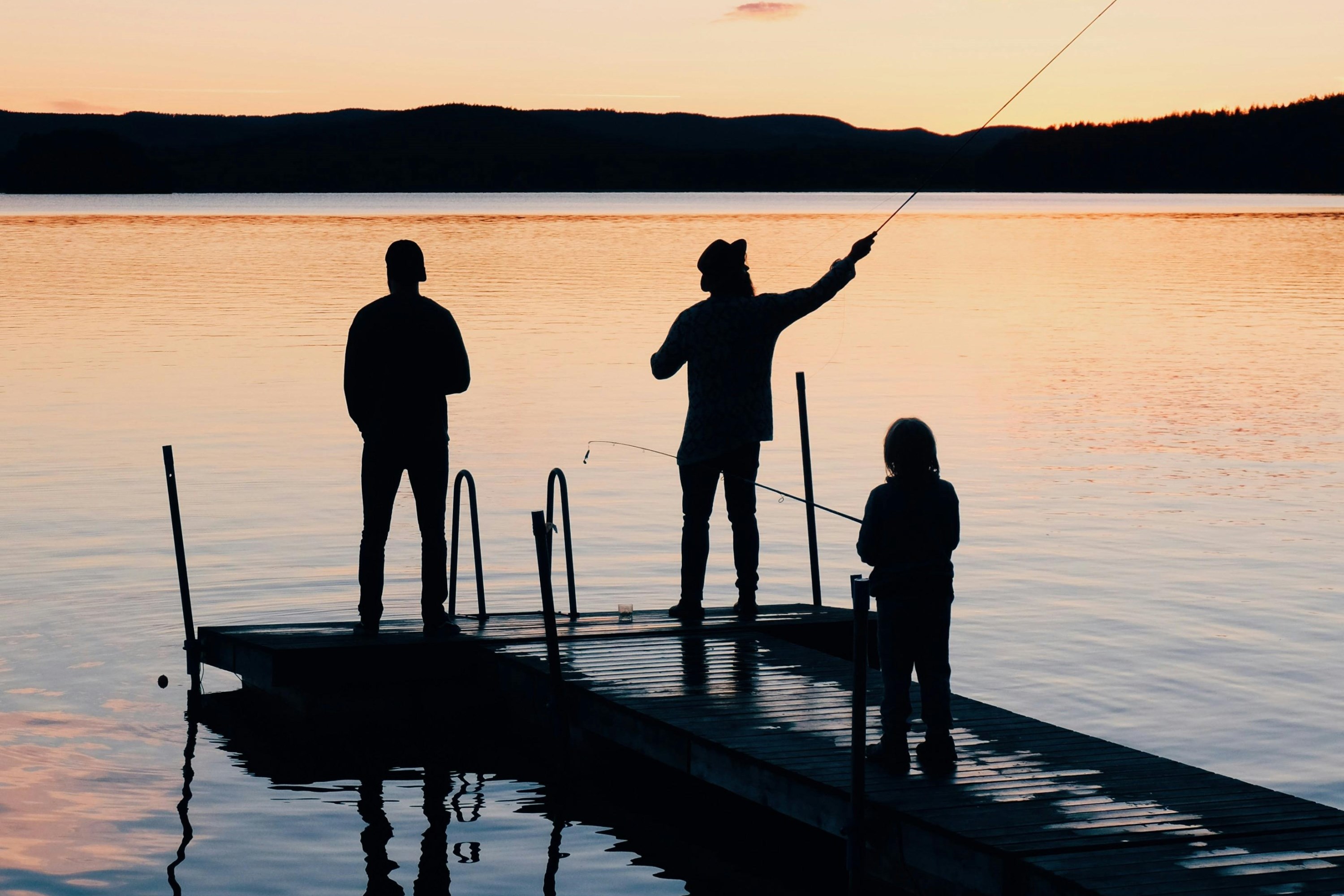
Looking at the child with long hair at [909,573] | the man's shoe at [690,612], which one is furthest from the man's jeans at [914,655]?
the man's shoe at [690,612]

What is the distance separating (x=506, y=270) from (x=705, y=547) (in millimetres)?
49982

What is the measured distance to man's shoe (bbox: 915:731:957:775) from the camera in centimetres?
715

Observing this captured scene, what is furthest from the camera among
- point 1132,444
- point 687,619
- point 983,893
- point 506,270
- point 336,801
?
point 506,270

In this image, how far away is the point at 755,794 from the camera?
748cm

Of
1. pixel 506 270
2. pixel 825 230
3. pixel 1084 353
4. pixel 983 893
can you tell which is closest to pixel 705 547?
pixel 983 893

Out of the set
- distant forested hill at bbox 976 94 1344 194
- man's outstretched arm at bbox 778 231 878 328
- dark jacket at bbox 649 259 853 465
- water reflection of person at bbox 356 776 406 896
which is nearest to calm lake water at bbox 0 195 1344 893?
water reflection of person at bbox 356 776 406 896

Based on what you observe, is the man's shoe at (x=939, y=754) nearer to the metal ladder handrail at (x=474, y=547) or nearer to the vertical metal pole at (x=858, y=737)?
the vertical metal pole at (x=858, y=737)

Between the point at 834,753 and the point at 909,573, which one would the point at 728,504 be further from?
the point at 909,573

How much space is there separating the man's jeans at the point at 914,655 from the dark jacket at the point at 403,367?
9.92ft

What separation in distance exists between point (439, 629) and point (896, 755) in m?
3.61

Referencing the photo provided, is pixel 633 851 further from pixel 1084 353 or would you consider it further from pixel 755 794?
pixel 1084 353

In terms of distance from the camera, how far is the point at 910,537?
682 cm

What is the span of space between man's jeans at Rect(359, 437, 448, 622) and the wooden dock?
20.8 inches

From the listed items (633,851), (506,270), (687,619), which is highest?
(506,270)
